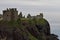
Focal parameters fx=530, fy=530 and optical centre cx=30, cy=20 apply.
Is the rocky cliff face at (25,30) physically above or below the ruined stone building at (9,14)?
below

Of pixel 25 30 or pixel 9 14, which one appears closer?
pixel 25 30

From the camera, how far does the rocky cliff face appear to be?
6378 inches

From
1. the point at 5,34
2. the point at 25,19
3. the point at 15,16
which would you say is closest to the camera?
the point at 5,34

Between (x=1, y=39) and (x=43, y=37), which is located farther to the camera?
(x=43, y=37)

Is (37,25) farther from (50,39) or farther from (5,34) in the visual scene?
(5,34)

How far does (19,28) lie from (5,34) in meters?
7.01

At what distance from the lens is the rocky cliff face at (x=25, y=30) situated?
162 m

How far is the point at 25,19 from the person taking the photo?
7264 inches

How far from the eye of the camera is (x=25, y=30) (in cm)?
17012

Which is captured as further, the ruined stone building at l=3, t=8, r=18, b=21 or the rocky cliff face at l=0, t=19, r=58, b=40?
the ruined stone building at l=3, t=8, r=18, b=21

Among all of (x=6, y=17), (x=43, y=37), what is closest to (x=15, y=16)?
(x=6, y=17)

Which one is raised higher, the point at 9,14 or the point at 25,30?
the point at 9,14

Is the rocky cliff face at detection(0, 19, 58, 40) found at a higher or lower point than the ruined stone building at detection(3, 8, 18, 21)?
lower

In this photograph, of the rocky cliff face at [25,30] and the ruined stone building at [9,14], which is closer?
the rocky cliff face at [25,30]
